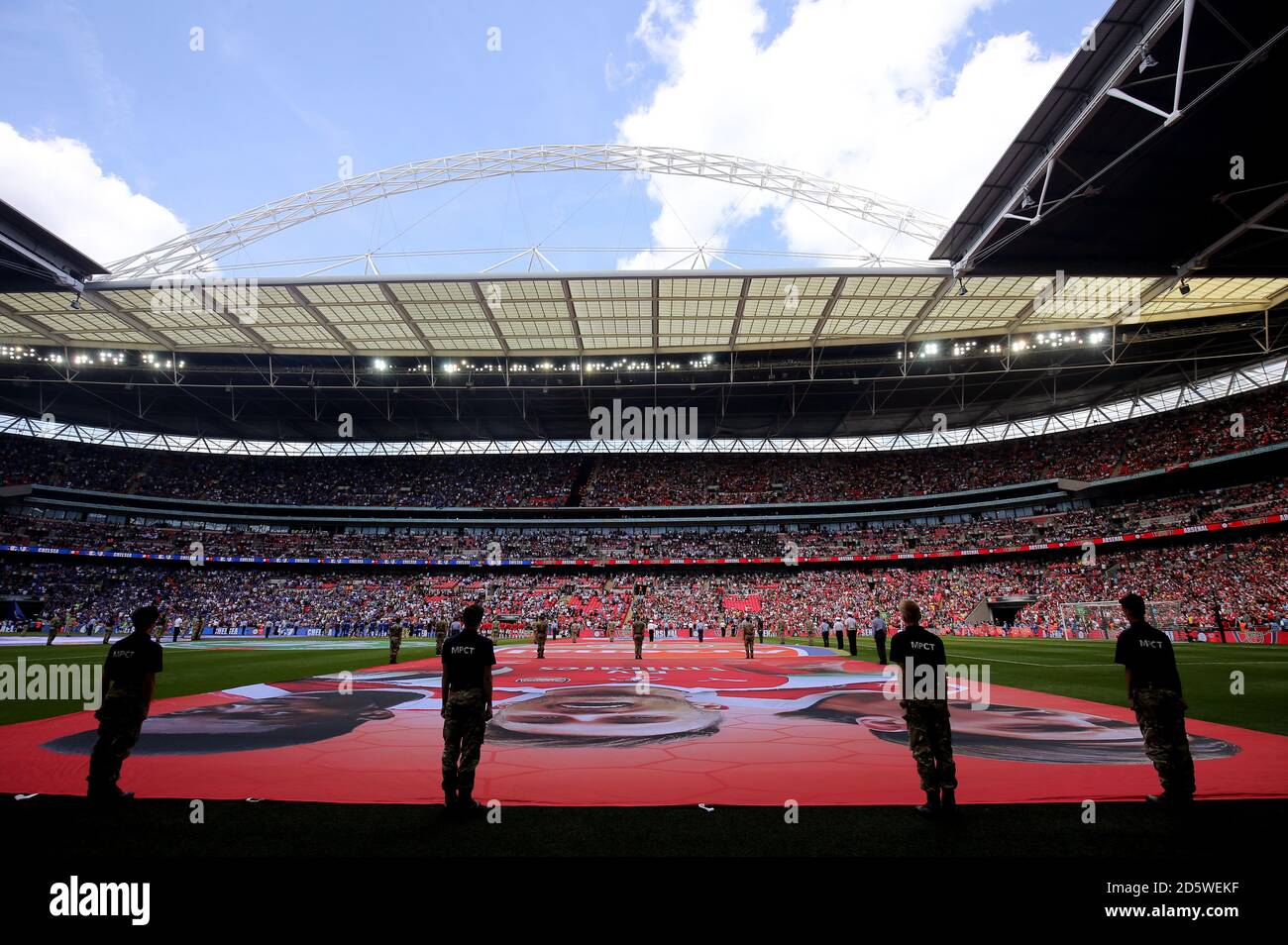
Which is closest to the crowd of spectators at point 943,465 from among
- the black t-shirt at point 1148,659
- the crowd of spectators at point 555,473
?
the crowd of spectators at point 555,473

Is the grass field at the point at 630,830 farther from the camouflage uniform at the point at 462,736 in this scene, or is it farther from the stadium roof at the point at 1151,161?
the stadium roof at the point at 1151,161

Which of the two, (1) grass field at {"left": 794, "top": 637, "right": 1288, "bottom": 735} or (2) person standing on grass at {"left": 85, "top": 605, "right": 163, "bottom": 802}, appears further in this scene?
(1) grass field at {"left": 794, "top": 637, "right": 1288, "bottom": 735}

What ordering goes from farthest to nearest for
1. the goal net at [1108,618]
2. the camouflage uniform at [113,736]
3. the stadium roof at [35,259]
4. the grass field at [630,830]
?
the goal net at [1108,618] < the stadium roof at [35,259] < the camouflage uniform at [113,736] < the grass field at [630,830]

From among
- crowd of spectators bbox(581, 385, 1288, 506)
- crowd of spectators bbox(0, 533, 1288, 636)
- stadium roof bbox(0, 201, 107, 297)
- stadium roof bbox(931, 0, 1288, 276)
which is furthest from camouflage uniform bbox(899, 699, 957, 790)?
crowd of spectators bbox(581, 385, 1288, 506)

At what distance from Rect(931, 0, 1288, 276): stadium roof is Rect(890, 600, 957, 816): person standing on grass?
Result: 16.5 meters

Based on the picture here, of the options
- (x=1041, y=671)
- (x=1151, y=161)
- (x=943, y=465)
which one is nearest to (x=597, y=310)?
(x=1151, y=161)

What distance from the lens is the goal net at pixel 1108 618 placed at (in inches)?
1351

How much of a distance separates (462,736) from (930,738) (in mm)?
4054

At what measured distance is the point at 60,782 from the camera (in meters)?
6.35

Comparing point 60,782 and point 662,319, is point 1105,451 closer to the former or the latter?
point 662,319

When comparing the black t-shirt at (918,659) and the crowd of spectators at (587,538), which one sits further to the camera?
the crowd of spectators at (587,538)

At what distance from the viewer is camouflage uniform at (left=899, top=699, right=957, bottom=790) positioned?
17.2 ft

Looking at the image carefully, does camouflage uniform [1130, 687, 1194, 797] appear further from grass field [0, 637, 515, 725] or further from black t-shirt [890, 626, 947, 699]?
grass field [0, 637, 515, 725]

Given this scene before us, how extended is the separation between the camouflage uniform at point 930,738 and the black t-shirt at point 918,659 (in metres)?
0.09
